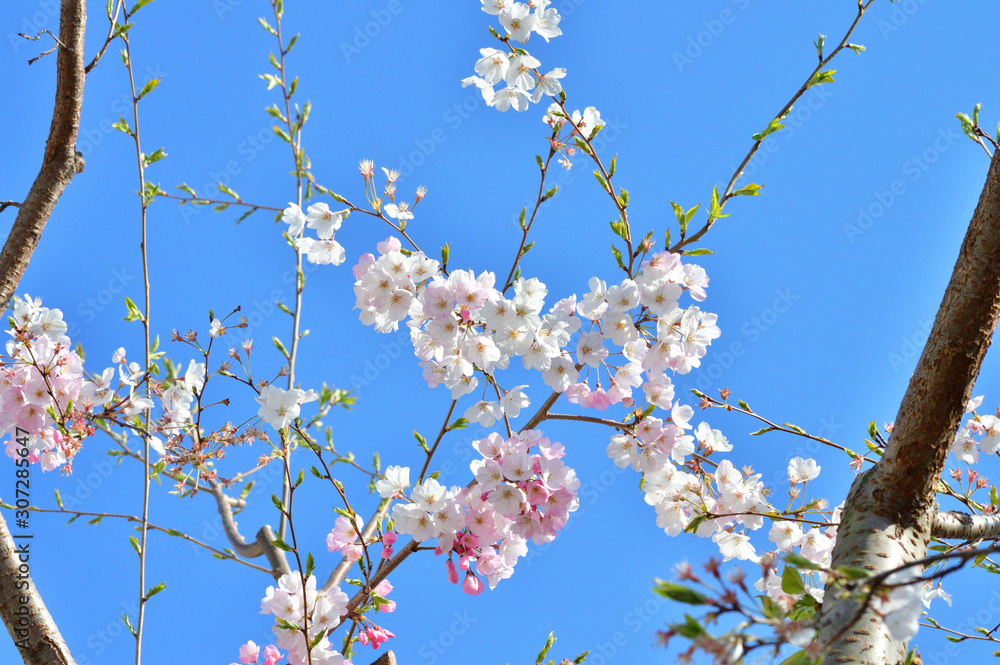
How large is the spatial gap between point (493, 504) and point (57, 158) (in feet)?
5.55

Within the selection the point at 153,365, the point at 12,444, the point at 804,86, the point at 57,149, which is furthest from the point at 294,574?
the point at 804,86

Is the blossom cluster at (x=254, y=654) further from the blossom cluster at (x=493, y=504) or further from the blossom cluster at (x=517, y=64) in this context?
the blossom cluster at (x=517, y=64)

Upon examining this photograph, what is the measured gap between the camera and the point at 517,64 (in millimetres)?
1862

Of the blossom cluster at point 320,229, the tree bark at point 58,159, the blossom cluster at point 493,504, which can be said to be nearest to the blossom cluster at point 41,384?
the tree bark at point 58,159

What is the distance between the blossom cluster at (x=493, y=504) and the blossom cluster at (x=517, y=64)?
3.16 ft

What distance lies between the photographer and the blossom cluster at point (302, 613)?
69.9 inches

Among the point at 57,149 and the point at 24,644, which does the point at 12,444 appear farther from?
the point at 57,149

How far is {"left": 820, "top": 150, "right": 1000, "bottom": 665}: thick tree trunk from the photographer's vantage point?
53.5 inches

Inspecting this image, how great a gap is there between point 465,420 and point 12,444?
147cm

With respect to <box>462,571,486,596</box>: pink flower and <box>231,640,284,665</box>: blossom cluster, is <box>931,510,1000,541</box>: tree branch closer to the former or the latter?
<box>462,571,486,596</box>: pink flower

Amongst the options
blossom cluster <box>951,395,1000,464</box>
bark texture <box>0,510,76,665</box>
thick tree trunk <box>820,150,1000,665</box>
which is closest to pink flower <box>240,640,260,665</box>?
bark texture <box>0,510,76,665</box>

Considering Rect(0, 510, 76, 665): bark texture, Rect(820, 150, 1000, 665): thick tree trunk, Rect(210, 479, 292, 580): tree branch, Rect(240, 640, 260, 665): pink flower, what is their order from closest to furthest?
Rect(820, 150, 1000, 665): thick tree trunk → Rect(0, 510, 76, 665): bark texture → Rect(240, 640, 260, 665): pink flower → Rect(210, 479, 292, 580): tree branch

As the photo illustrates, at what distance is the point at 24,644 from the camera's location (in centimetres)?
163

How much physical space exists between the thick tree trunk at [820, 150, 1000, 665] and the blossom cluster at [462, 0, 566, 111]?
111 cm
